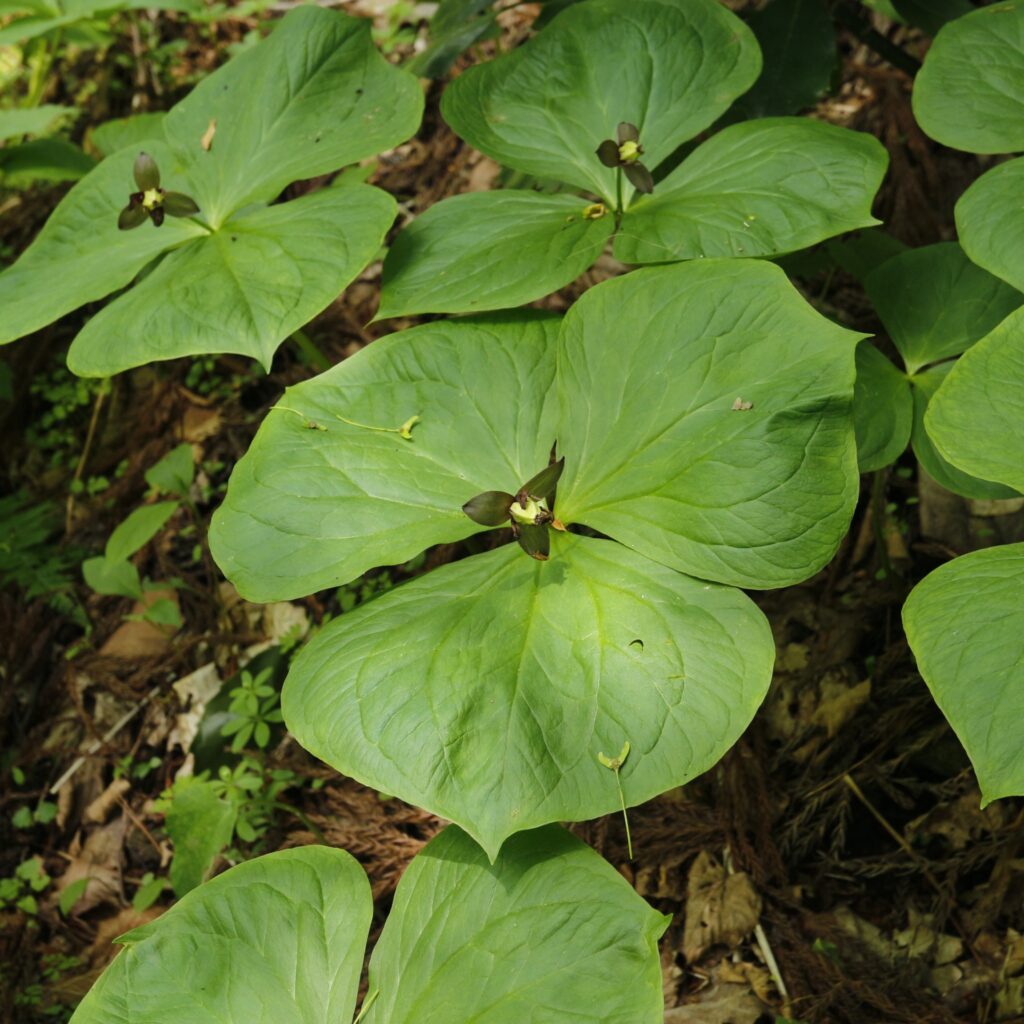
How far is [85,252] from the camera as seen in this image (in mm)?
2566

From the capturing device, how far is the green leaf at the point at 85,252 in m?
2.39

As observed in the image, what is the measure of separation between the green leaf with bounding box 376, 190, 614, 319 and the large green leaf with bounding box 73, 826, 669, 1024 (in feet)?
3.54

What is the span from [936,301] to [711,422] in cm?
82

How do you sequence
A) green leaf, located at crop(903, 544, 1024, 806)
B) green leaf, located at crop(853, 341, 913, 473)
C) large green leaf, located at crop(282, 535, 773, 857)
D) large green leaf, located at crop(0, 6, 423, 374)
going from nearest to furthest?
1. green leaf, located at crop(903, 544, 1024, 806)
2. large green leaf, located at crop(282, 535, 773, 857)
3. green leaf, located at crop(853, 341, 913, 473)
4. large green leaf, located at crop(0, 6, 423, 374)

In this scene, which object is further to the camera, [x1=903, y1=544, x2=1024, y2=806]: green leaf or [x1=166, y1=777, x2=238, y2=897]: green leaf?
[x1=166, y1=777, x2=238, y2=897]: green leaf

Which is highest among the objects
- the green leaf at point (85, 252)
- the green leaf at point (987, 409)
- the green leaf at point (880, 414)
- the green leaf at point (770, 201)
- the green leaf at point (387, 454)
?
the green leaf at point (85, 252)

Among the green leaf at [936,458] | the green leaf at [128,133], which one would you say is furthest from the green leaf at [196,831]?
the green leaf at [128,133]

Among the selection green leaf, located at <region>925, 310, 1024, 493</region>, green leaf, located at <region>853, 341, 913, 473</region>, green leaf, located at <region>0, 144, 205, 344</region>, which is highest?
green leaf, located at <region>0, 144, 205, 344</region>

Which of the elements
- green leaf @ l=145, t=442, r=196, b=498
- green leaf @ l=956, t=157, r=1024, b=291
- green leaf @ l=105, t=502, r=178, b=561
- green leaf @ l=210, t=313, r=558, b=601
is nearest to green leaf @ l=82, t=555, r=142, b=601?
green leaf @ l=105, t=502, r=178, b=561

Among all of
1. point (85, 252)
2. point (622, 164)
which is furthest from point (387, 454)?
point (85, 252)

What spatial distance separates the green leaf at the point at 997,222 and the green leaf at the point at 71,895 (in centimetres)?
263

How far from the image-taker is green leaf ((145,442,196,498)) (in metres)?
3.03

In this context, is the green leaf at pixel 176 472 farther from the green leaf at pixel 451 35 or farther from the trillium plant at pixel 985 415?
the trillium plant at pixel 985 415

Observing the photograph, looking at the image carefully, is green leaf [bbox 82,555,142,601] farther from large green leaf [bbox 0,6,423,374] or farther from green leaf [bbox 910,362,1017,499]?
green leaf [bbox 910,362,1017,499]
